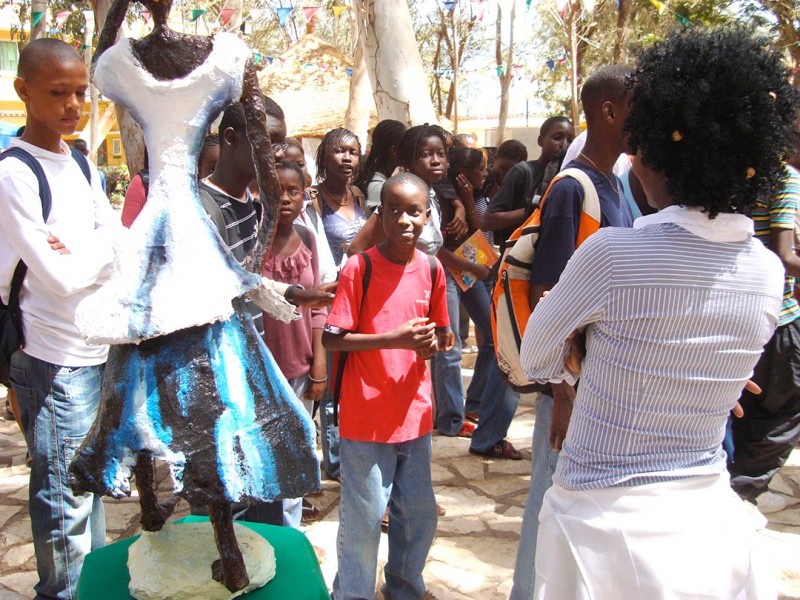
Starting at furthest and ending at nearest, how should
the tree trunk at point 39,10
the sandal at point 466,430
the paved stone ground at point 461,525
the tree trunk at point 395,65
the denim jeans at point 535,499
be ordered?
the tree trunk at point 39,10, the tree trunk at point 395,65, the sandal at point 466,430, the paved stone ground at point 461,525, the denim jeans at point 535,499

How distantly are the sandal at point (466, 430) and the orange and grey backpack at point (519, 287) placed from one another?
2.94 metres

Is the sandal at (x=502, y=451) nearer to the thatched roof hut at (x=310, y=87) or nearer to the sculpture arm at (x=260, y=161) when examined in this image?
the sculpture arm at (x=260, y=161)

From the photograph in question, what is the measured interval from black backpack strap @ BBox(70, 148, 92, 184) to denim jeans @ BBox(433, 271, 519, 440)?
244cm

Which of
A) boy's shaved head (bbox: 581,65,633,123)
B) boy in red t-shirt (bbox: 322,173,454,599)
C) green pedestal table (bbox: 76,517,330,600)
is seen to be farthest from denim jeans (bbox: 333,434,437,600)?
boy's shaved head (bbox: 581,65,633,123)

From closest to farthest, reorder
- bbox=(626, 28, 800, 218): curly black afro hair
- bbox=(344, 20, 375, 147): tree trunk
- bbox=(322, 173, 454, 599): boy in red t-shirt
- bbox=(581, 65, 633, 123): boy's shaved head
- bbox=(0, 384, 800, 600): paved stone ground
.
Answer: bbox=(626, 28, 800, 218): curly black afro hair → bbox=(581, 65, 633, 123): boy's shaved head → bbox=(322, 173, 454, 599): boy in red t-shirt → bbox=(0, 384, 800, 600): paved stone ground → bbox=(344, 20, 375, 147): tree trunk

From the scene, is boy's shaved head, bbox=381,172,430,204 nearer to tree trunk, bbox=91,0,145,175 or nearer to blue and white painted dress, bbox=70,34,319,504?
blue and white painted dress, bbox=70,34,319,504

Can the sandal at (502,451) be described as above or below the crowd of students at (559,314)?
below

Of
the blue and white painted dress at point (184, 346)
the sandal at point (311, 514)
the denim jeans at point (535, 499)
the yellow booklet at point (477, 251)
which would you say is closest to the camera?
the blue and white painted dress at point (184, 346)

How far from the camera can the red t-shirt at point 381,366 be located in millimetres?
2789

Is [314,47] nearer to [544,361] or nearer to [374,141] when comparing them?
[374,141]

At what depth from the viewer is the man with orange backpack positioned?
243 centimetres

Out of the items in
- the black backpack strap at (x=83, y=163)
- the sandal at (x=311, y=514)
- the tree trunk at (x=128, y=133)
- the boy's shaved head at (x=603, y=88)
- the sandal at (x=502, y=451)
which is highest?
the tree trunk at (x=128, y=133)

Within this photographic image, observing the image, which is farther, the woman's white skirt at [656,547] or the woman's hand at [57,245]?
the woman's hand at [57,245]

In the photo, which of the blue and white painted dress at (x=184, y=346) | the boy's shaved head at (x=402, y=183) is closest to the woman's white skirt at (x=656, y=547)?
the blue and white painted dress at (x=184, y=346)
